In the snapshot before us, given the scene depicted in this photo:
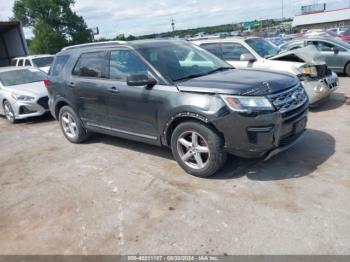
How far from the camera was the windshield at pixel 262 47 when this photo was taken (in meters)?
8.53

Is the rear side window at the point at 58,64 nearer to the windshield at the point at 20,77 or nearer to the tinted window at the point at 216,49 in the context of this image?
the windshield at the point at 20,77

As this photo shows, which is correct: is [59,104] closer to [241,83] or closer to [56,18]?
[241,83]

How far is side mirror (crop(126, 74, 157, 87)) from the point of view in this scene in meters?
4.43

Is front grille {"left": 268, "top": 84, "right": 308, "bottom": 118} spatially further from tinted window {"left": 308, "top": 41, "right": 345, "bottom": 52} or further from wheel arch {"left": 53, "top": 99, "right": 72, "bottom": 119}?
tinted window {"left": 308, "top": 41, "right": 345, "bottom": 52}

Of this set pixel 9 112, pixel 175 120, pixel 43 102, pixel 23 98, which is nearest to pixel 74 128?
pixel 175 120

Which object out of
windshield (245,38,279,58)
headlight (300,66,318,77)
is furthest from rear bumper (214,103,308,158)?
windshield (245,38,279,58)

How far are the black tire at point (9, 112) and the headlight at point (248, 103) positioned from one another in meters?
7.00

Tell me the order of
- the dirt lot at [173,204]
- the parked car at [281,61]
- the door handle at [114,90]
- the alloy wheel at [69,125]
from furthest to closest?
the parked car at [281,61] → the alloy wheel at [69,125] → the door handle at [114,90] → the dirt lot at [173,204]

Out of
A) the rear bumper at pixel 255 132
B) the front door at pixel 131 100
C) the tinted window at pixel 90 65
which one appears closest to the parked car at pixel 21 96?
the tinted window at pixel 90 65

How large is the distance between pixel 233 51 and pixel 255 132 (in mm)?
5230

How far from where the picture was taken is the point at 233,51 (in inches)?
339

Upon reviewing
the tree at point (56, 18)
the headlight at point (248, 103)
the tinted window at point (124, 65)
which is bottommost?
the headlight at point (248, 103)

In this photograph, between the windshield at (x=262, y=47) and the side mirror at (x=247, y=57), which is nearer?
the side mirror at (x=247, y=57)

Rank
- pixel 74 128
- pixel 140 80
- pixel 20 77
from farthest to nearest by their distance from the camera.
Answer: pixel 20 77
pixel 74 128
pixel 140 80
